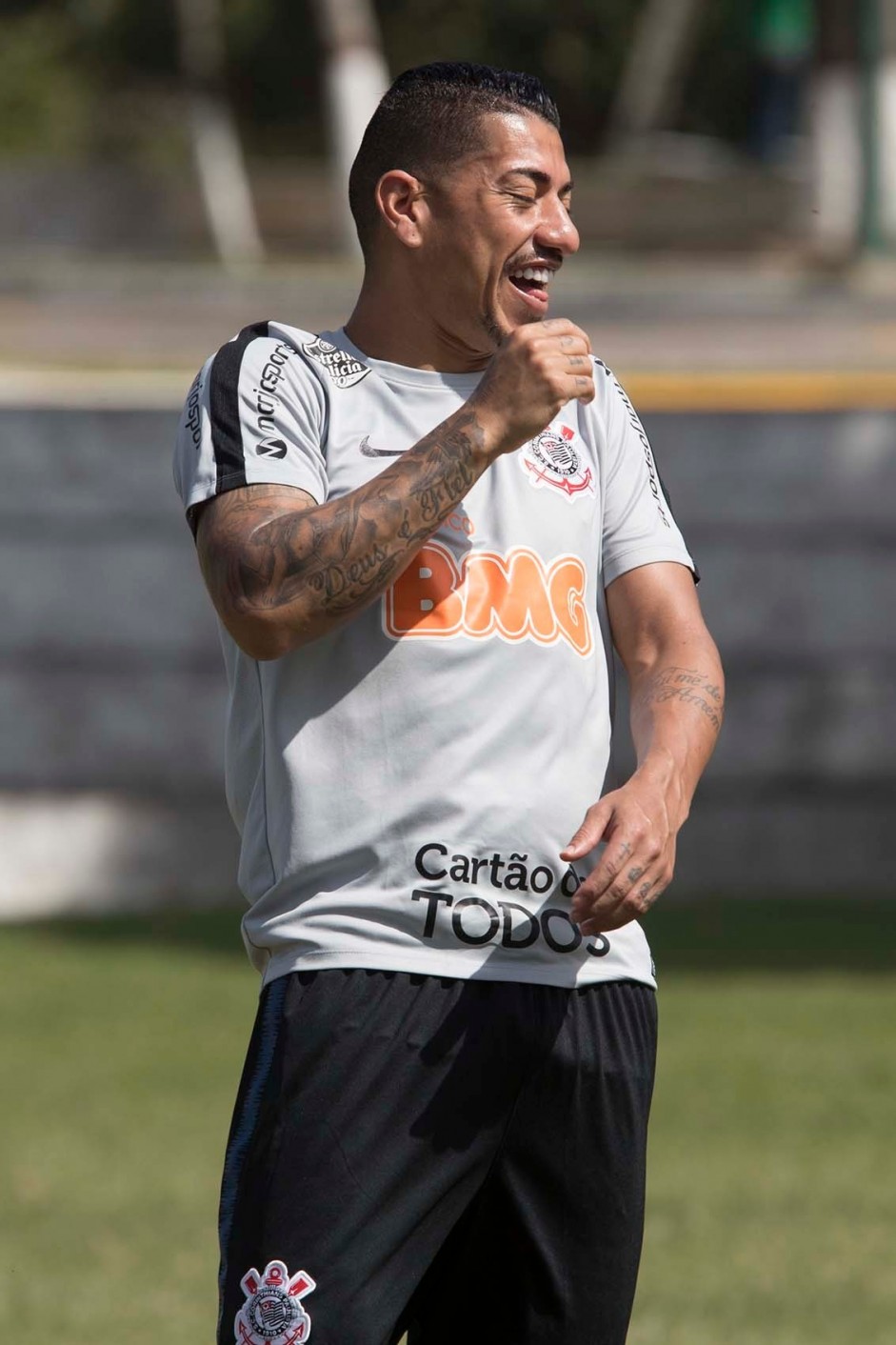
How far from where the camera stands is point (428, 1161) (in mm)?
2852

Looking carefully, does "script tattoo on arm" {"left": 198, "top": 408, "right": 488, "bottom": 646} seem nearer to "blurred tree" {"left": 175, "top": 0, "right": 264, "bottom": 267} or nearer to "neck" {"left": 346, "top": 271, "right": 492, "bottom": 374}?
"neck" {"left": 346, "top": 271, "right": 492, "bottom": 374}

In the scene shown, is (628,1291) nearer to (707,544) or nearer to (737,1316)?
(737,1316)

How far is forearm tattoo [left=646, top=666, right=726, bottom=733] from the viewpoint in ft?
9.88

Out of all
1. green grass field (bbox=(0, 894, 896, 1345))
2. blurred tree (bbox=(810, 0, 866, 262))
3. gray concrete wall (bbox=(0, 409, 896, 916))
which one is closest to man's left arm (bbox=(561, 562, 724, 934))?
green grass field (bbox=(0, 894, 896, 1345))

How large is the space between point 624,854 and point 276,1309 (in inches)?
29.0

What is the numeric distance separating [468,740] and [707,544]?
7.28 m

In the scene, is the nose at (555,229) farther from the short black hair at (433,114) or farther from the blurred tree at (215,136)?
the blurred tree at (215,136)

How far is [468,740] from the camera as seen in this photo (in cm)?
290

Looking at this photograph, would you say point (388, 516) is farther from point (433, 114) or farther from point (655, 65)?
point (655, 65)

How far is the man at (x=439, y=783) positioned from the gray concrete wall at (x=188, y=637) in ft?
22.7

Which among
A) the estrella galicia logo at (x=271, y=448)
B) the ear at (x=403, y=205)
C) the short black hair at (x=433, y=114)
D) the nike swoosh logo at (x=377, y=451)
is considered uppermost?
the short black hair at (x=433, y=114)

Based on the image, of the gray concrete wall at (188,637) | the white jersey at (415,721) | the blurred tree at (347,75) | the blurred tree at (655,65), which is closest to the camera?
the white jersey at (415,721)

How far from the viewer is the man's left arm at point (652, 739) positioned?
9.02ft

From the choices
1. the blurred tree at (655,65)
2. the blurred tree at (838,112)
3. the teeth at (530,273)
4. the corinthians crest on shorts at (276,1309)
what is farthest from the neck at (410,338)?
the blurred tree at (655,65)
